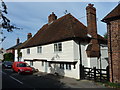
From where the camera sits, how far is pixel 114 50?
42.7ft

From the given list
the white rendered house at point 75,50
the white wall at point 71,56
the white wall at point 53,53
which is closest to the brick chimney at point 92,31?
the white rendered house at point 75,50

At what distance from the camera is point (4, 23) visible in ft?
18.6

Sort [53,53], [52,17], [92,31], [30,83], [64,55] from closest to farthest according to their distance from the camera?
[30,83] → [64,55] → [92,31] → [53,53] → [52,17]

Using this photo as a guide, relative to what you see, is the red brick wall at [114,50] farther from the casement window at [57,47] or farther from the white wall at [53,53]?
the casement window at [57,47]

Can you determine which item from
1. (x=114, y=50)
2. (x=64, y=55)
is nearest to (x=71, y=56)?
(x=64, y=55)

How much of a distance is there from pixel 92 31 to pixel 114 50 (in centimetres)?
540

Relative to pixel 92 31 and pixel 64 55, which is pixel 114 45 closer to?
pixel 92 31

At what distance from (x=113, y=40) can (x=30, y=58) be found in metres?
18.3

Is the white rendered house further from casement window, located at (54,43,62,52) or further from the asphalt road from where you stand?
the asphalt road

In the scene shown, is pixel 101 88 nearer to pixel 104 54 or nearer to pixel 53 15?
pixel 104 54

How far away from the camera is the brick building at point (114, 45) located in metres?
12.6

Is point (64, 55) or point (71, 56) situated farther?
point (64, 55)

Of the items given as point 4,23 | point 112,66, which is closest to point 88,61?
point 112,66

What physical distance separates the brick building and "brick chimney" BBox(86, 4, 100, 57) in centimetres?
380
